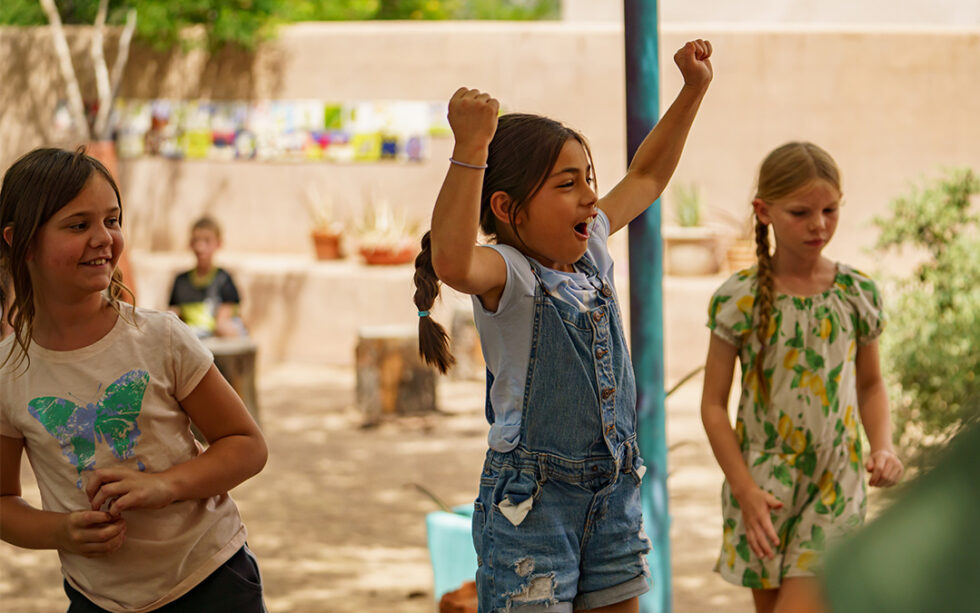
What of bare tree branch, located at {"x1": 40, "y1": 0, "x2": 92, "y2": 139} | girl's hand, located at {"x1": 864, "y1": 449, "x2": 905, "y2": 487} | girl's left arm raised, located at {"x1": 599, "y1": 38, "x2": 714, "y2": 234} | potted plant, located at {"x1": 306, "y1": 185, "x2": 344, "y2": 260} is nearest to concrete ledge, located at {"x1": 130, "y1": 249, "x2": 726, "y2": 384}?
potted plant, located at {"x1": 306, "y1": 185, "x2": 344, "y2": 260}

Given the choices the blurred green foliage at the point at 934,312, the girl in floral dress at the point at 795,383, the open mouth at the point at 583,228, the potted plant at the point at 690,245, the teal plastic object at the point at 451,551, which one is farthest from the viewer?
the potted plant at the point at 690,245

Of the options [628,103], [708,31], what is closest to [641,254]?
[628,103]

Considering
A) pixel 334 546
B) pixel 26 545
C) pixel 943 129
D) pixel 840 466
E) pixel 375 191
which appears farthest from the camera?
pixel 375 191

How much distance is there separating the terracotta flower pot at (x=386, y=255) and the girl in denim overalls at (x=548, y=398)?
842 centimetres

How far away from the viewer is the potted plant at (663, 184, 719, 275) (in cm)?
977

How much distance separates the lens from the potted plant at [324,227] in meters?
10.9

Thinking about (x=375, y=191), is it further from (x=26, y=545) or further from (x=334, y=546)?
(x=26, y=545)

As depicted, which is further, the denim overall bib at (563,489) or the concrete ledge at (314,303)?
the concrete ledge at (314,303)

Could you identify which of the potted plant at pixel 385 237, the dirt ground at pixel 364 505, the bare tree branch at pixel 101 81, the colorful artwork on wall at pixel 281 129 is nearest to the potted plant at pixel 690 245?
the dirt ground at pixel 364 505

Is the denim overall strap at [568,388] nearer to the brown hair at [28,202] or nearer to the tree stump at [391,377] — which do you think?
the brown hair at [28,202]

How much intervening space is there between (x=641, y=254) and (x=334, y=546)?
9.86ft

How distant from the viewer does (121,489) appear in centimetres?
198

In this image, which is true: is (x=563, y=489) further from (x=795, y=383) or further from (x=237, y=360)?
(x=237, y=360)

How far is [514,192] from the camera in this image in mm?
2080
